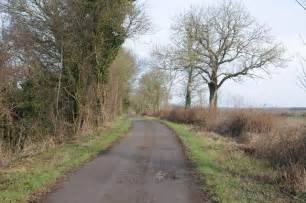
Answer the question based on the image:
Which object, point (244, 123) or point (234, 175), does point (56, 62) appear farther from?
point (234, 175)

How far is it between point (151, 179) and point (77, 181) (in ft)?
6.19

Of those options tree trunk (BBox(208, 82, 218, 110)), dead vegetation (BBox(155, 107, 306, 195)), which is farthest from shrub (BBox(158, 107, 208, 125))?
tree trunk (BBox(208, 82, 218, 110))

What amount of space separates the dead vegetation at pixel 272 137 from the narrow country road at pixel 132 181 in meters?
2.77

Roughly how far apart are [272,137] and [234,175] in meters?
5.34

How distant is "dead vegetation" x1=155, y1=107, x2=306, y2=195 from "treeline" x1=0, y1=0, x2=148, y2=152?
887 centimetres

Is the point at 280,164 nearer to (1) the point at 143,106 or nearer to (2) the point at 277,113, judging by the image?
(2) the point at 277,113

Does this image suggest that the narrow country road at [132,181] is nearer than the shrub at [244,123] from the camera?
Yes

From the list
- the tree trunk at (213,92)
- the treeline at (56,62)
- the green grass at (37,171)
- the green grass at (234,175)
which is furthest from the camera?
the tree trunk at (213,92)

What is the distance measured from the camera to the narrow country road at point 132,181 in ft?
27.1

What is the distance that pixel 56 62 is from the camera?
23000 mm

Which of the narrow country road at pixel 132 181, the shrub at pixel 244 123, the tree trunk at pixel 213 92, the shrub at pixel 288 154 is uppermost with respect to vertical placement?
the tree trunk at pixel 213 92

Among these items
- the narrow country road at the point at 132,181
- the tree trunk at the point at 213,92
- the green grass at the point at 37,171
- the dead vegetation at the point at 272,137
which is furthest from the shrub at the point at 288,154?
the tree trunk at the point at 213,92

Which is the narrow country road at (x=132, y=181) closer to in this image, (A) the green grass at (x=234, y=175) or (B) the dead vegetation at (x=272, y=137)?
(A) the green grass at (x=234, y=175)

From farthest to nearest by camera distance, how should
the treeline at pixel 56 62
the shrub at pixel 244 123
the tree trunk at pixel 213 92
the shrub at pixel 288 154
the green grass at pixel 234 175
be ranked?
the tree trunk at pixel 213 92 < the shrub at pixel 244 123 < the treeline at pixel 56 62 < the shrub at pixel 288 154 < the green grass at pixel 234 175
